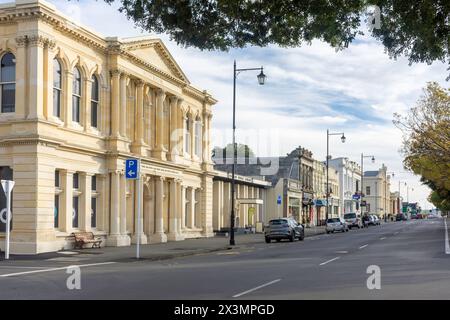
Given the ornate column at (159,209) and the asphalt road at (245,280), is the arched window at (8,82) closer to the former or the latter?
the asphalt road at (245,280)

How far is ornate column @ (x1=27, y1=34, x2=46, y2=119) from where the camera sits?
28.4m

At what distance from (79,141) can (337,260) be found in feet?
49.7

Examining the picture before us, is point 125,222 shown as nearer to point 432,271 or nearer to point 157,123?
point 157,123

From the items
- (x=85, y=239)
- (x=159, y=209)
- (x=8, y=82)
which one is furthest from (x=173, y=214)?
(x=8, y=82)

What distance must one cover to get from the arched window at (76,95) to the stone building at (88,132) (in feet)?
0.20

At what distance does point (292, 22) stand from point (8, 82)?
20.2 metres

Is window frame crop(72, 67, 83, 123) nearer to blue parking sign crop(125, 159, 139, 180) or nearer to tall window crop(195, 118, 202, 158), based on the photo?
blue parking sign crop(125, 159, 139, 180)

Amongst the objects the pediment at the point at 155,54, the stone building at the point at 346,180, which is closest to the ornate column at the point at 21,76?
the pediment at the point at 155,54

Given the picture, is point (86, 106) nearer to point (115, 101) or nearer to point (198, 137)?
point (115, 101)

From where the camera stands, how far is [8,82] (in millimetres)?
29656

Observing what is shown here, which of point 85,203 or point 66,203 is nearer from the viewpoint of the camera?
point 66,203

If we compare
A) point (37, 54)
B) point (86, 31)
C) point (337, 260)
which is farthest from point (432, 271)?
point (86, 31)

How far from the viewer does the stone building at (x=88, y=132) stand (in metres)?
28.3

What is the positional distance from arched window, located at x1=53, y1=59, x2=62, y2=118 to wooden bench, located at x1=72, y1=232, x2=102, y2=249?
229 inches
